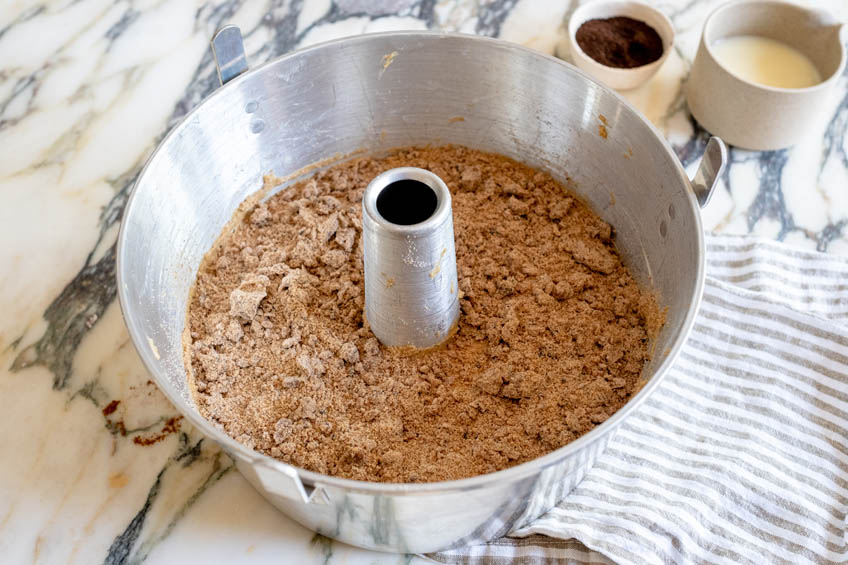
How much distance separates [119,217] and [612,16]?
80cm

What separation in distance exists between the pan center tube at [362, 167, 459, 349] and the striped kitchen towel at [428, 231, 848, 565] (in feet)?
0.80

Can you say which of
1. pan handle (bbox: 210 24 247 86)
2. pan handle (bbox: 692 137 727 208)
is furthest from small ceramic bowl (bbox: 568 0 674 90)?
pan handle (bbox: 210 24 247 86)

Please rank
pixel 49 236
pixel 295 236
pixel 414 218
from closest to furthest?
1. pixel 414 218
2. pixel 295 236
3. pixel 49 236

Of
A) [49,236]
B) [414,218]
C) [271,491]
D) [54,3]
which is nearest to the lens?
[271,491]

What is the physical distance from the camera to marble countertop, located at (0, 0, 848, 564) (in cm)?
87

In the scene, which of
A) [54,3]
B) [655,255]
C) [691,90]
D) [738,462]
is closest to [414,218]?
[655,255]

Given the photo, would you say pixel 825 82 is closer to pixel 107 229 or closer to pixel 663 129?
pixel 663 129

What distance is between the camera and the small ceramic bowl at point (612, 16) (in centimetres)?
117

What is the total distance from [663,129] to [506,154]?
0.93 ft

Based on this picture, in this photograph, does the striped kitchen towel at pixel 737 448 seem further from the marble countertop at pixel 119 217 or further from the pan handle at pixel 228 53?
the pan handle at pixel 228 53

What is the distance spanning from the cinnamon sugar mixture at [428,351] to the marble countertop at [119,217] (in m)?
0.12

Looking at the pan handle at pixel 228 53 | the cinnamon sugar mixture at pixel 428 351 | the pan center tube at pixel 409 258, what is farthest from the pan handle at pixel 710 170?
the pan handle at pixel 228 53

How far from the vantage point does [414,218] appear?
0.85 meters

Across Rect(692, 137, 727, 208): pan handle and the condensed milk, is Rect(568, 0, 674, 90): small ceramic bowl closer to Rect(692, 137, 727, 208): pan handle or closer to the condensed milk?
the condensed milk
